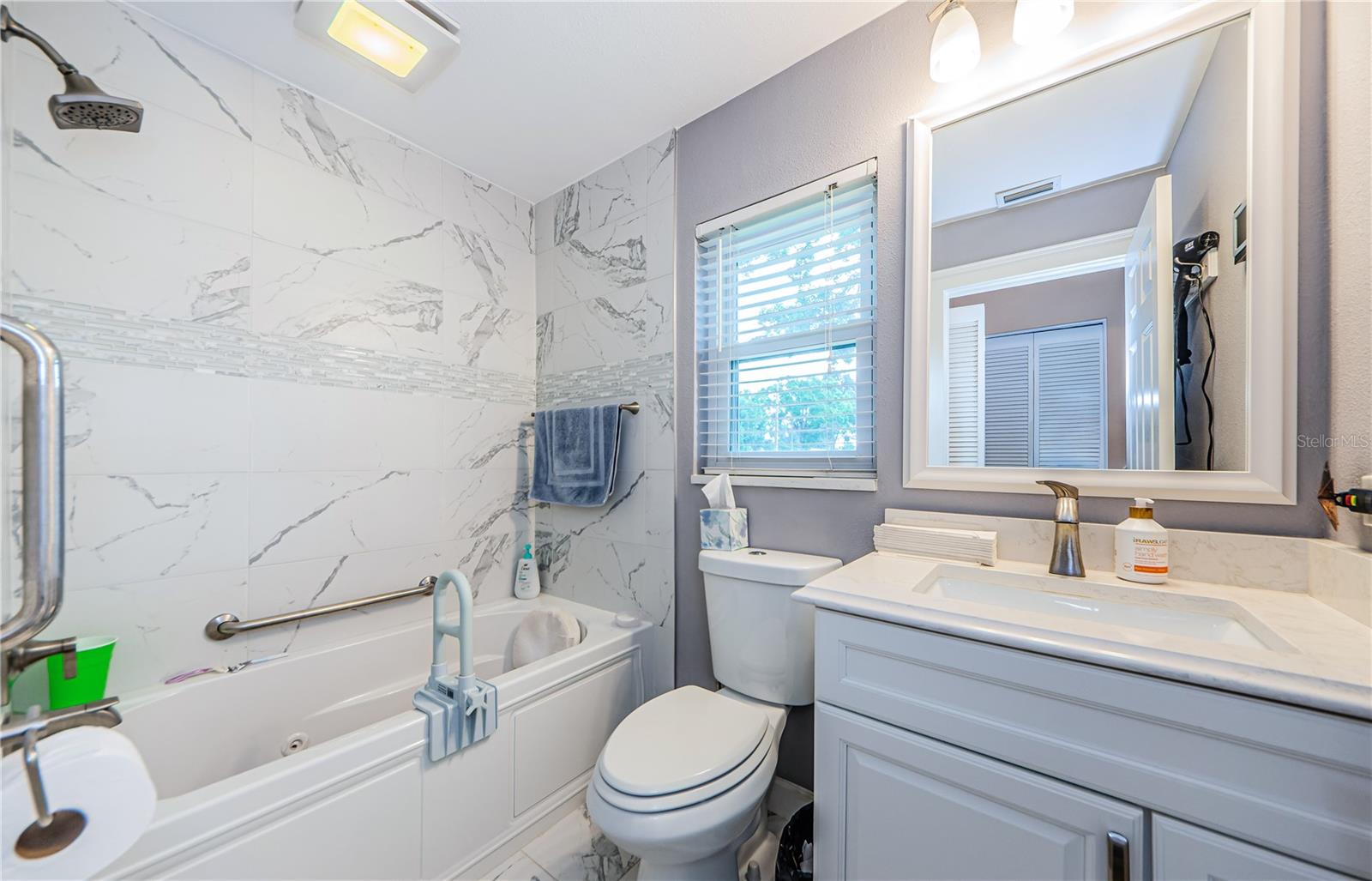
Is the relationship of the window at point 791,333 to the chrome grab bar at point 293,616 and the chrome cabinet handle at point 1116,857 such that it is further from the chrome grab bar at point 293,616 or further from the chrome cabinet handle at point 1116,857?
the chrome grab bar at point 293,616

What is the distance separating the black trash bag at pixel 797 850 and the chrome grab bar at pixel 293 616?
4.82ft

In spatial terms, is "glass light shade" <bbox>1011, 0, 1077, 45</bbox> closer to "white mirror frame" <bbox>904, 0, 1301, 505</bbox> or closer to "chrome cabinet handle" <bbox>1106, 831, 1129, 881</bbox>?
"white mirror frame" <bbox>904, 0, 1301, 505</bbox>

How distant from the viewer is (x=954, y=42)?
1168 mm

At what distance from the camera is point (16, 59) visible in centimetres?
121

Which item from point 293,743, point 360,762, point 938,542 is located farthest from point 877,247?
point 293,743

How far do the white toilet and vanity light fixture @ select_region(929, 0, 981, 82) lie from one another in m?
1.27

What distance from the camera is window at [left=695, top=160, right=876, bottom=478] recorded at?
1475mm

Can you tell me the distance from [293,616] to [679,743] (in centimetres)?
129

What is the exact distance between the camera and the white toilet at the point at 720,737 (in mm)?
1023

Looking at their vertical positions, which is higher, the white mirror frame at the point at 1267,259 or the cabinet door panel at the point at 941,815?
the white mirror frame at the point at 1267,259

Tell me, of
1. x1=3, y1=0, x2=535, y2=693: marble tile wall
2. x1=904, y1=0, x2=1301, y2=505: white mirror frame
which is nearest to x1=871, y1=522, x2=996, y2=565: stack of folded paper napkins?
x1=904, y1=0, x2=1301, y2=505: white mirror frame

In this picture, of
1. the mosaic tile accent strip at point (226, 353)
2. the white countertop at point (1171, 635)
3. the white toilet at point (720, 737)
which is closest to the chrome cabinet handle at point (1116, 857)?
the white countertop at point (1171, 635)

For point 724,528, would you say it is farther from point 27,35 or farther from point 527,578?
point 27,35

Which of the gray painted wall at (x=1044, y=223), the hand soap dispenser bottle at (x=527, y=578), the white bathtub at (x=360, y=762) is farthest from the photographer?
the hand soap dispenser bottle at (x=527, y=578)
